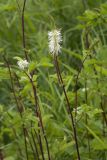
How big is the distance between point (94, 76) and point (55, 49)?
1.51ft

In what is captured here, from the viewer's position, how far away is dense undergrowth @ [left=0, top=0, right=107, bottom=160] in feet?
7.02

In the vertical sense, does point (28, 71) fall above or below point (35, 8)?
below

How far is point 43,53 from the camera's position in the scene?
3664 mm

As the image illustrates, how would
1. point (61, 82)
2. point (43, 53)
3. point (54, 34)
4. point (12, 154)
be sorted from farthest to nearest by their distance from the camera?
point (43, 53) < point (12, 154) < point (61, 82) < point (54, 34)

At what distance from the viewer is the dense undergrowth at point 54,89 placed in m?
2.14

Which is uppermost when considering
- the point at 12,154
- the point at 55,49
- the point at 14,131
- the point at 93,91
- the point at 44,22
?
the point at 44,22

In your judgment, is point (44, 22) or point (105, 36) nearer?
point (105, 36)

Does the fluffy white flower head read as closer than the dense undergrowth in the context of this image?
Yes

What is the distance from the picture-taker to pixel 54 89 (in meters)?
3.21

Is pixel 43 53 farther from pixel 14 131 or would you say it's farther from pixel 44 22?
pixel 14 131

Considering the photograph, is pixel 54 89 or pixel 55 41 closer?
pixel 55 41

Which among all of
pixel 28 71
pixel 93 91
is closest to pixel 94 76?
pixel 93 91

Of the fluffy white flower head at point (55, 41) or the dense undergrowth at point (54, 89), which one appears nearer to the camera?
the fluffy white flower head at point (55, 41)

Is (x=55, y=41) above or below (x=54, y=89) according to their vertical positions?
above
